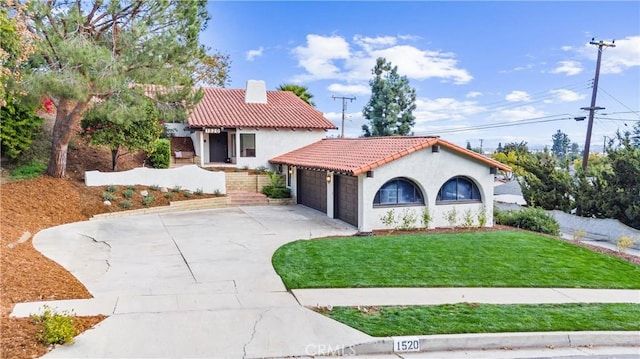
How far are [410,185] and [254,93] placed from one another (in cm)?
1550

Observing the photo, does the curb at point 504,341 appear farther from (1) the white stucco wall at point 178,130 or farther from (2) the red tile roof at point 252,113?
(1) the white stucco wall at point 178,130

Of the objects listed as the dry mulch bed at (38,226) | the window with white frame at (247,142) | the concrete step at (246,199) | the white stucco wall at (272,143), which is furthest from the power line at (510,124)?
the dry mulch bed at (38,226)

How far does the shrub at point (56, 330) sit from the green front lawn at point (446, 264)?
3620 millimetres

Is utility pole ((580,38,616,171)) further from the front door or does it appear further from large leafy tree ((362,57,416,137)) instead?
the front door

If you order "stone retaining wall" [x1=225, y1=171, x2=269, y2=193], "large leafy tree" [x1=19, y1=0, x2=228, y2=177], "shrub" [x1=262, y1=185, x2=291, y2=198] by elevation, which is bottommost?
"shrub" [x1=262, y1=185, x2=291, y2=198]

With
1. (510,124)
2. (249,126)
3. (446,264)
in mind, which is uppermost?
(510,124)

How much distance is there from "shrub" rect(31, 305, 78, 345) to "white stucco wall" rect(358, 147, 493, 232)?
9.72 m

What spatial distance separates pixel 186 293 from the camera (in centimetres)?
720

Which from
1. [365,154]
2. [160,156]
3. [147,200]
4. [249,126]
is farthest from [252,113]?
[365,154]

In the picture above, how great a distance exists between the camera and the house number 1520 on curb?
554 cm

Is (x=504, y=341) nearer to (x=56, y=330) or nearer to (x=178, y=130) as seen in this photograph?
(x=56, y=330)

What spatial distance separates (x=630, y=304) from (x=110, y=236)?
12652 millimetres

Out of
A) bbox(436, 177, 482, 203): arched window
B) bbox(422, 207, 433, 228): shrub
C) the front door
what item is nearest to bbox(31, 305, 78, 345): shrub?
bbox(422, 207, 433, 228): shrub

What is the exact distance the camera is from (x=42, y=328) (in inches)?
210
